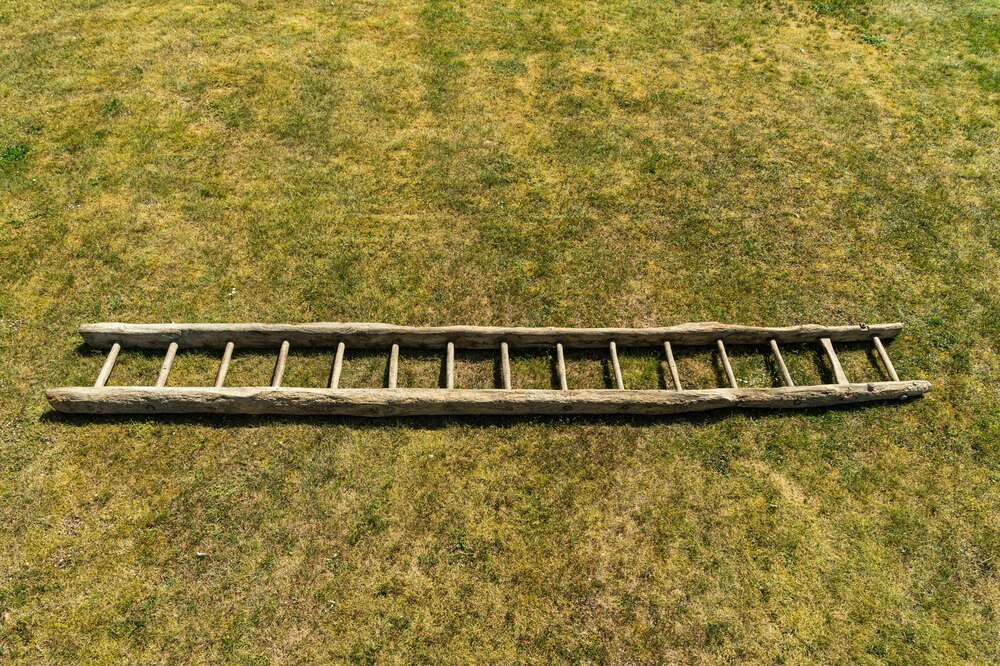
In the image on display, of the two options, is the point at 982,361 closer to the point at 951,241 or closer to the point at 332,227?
the point at 951,241

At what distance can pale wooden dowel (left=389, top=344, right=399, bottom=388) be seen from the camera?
7715 millimetres

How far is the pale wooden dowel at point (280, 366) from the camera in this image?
25.1ft

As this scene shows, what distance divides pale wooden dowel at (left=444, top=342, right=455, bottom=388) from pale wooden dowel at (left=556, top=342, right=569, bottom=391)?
5.29 feet

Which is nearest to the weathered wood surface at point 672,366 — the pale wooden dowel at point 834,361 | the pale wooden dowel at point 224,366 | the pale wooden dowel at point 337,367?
the pale wooden dowel at point 834,361

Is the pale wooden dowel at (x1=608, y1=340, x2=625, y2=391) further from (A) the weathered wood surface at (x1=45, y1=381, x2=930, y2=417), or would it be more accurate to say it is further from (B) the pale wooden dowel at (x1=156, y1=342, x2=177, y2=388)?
(B) the pale wooden dowel at (x1=156, y1=342, x2=177, y2=388)

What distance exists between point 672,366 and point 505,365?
257 cm

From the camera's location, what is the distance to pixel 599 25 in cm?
1481

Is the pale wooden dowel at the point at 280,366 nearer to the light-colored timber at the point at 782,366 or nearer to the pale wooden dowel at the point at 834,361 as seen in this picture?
the light-colored timber at the point at 782,366

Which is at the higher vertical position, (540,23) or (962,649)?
(540,23)

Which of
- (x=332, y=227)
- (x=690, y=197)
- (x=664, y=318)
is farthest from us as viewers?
(x=690, y=197)

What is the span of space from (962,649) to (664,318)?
5521 millimetres

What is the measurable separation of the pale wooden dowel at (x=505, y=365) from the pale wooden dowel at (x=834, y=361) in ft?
16.9

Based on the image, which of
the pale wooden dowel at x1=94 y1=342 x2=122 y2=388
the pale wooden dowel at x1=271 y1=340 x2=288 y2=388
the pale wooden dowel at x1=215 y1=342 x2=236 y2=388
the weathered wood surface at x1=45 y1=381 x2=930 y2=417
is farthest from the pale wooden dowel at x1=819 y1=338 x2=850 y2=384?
the pale wooden dowel at x1=94 y1=342 x2=122 y2=388

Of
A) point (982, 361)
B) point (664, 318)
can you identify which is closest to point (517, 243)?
point (664, 318)
